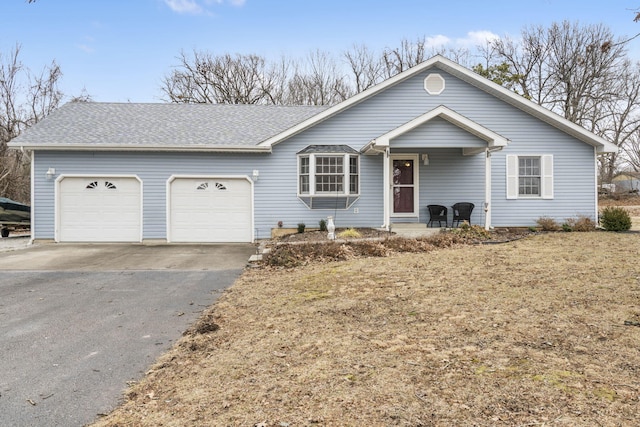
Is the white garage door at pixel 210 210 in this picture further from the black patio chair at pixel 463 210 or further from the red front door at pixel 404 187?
the black patio chair at pixel 463 210

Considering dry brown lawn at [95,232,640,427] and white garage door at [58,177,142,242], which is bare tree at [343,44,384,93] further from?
dry brown lawn at [95,232,640,427]

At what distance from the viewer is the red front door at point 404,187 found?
46.6 ft

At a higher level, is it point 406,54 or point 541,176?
point 406,54

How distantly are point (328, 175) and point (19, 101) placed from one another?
968 inches

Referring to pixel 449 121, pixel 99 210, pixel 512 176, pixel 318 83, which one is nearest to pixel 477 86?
pixel 449 121

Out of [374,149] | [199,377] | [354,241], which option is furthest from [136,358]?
[374,149]

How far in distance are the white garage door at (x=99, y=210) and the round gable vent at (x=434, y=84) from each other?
1021cm

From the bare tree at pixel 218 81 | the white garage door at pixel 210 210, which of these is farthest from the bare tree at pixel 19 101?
the white garage door at pixel 210 210

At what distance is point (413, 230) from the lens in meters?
12.6

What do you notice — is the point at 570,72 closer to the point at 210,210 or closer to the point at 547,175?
the point at 547,175

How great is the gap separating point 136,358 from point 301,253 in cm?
572

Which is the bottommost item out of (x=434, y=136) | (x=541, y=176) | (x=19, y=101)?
(x=541, y=176)

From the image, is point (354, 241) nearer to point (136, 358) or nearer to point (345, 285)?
point (345, 285)

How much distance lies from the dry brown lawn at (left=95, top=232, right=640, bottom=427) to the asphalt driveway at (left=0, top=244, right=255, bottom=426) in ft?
1.14
